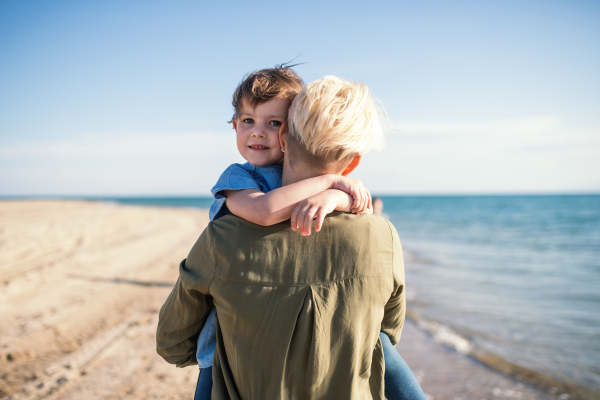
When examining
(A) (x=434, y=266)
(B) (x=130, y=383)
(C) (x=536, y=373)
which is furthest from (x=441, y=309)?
(B) (x=130, y=383)

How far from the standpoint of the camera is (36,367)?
355 cm

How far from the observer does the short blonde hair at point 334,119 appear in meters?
1.21

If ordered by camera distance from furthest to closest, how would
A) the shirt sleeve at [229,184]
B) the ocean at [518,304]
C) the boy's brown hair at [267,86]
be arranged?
the ocean at [518,304]
the boy's brown hair at [267,86]
the shirt sleeve at [229,184]

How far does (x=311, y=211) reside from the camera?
112cm

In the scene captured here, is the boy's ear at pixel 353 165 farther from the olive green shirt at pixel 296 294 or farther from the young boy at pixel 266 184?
the olive green shirt at pixel 296 294

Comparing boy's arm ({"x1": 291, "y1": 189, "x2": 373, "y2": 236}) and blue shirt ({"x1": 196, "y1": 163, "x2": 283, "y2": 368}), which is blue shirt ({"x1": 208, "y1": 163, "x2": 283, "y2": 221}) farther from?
boy's arm ({"x1": 291, "y1": 189, "x2": 373, "y2": 236})

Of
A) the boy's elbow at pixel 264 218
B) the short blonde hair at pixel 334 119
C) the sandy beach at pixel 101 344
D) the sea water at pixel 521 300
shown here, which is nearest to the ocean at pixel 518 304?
the sea water at pixel 521 300

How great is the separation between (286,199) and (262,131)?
0.66m

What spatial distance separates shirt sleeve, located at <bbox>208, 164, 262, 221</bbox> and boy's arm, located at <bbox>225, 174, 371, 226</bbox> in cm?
10

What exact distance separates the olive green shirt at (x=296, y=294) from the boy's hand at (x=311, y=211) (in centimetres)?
5

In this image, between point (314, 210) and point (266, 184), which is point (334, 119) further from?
point (266, 184)

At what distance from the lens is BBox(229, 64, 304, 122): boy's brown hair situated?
5.65ft

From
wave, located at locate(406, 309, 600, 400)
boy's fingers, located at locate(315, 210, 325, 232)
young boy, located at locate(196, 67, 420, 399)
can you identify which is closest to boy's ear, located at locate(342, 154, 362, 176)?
young boy, located at locate(196, 67, 420, 399)

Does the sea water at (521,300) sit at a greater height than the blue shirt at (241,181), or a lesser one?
lesser
